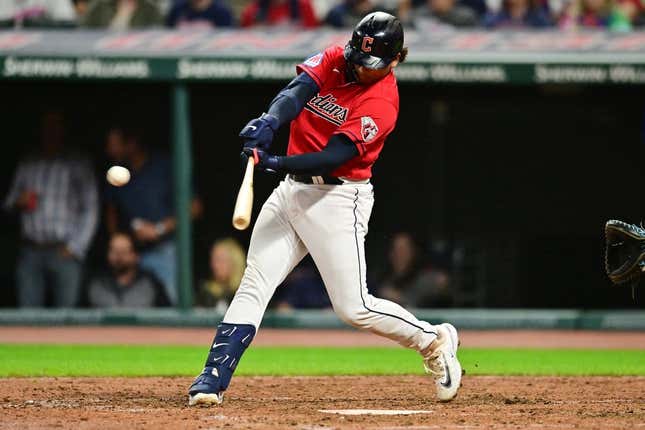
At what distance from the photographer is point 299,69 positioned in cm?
503

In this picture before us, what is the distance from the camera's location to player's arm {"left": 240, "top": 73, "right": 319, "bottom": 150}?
4688 millimetres

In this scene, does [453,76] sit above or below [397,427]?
above

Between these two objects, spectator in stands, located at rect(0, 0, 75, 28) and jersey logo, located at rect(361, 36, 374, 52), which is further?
spectator in stands, located at rect(0, 0, 75, 28)

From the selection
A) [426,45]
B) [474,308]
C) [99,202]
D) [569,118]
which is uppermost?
[426,45]

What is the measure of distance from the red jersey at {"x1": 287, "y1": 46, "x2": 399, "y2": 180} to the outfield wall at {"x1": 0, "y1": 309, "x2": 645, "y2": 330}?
483 centimetres

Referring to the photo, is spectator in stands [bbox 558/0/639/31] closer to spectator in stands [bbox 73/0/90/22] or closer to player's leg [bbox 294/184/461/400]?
spectator in stands [bbox 73/0/90/22]

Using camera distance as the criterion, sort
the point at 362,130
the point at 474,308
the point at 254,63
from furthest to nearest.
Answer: the point at 474,308 < the point at 254,63 < the point at 362,130

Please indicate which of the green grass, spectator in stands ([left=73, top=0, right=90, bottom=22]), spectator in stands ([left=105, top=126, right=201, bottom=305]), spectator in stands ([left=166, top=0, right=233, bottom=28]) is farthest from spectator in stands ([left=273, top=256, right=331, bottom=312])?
spectator in stands ([left=73, top=0, right=90, bottom=22])

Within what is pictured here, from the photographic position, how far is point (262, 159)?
15.3 ft

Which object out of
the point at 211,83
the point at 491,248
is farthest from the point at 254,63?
the point at 491,248

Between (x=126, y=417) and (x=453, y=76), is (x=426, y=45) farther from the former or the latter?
(x=126, y=417)

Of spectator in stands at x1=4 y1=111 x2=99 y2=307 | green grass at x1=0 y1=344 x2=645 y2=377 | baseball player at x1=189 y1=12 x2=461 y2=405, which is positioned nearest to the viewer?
baseball player at x1=189 y1=12 x2=461 y2=405

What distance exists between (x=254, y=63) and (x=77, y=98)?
188cm

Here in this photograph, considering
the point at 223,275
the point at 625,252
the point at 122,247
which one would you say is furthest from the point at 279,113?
the point at 122,247
